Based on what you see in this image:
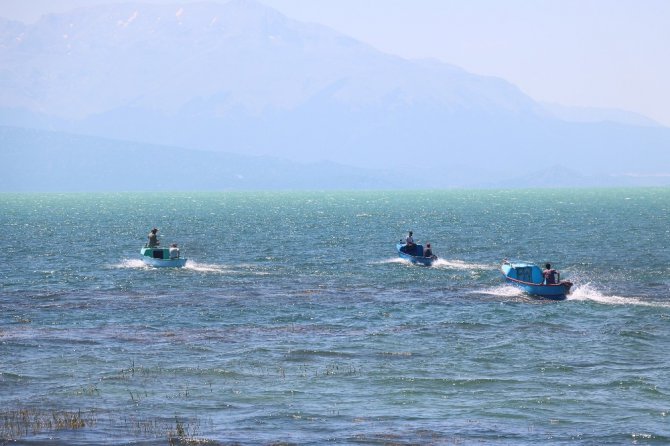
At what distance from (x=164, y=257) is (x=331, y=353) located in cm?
3912

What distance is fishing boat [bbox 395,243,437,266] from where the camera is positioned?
7950 cm

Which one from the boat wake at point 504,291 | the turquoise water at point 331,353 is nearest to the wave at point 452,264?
the turquoise water at point 331,353

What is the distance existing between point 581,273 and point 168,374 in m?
44.7

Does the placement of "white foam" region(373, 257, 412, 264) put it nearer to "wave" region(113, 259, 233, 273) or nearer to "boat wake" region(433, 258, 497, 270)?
"boat wake" region(433, 258, 497, 270)

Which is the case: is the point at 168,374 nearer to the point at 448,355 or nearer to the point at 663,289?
the point at 448,355

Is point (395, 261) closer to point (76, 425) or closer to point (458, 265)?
point (458, 265)

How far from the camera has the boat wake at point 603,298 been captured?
55.8 metres

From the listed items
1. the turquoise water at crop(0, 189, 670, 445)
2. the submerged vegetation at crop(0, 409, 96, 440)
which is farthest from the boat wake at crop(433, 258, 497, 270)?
the submerged vegetation at crop(0, 409, 96, 440)

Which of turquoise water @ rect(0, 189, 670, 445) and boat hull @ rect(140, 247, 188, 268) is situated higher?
boat hull @ rect(140, 247, 188, 268)

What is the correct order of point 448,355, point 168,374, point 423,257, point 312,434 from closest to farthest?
point 312,434
point 168,374
point 448,355
point 423,257

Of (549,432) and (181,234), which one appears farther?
(181,234)

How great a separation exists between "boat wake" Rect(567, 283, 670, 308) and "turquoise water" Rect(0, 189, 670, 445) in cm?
29

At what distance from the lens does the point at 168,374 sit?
122 ft

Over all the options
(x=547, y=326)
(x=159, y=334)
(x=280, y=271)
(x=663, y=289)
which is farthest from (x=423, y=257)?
(x=159, y=334)
